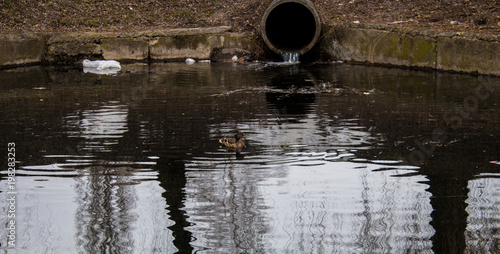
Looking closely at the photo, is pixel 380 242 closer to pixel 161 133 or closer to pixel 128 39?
pixel 161 133

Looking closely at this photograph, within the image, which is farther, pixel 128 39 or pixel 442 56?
pixel 128 39

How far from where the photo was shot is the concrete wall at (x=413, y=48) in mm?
13117

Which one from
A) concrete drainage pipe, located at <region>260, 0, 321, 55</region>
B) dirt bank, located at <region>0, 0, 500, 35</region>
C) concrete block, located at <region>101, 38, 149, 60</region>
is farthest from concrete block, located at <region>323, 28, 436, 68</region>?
concrete block, located at <region>101, 38, 149, 60</region>

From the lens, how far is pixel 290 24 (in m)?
20.0

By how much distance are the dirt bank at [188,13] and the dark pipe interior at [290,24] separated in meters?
0.59

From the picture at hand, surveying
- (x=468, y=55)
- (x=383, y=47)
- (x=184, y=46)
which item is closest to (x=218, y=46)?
(x=184, y=46)

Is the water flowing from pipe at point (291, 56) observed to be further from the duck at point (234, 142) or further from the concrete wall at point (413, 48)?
the duck at point (234, 142)

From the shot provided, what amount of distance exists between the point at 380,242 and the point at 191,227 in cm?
164

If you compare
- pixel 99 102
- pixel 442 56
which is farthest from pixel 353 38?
pixel 99 102

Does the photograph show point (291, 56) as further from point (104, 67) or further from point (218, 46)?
point (104, 67)

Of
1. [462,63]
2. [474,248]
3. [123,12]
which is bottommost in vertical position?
[474,248]

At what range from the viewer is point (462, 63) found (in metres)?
13.6

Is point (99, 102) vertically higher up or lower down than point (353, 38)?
lower down

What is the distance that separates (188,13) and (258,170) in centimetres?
1303
